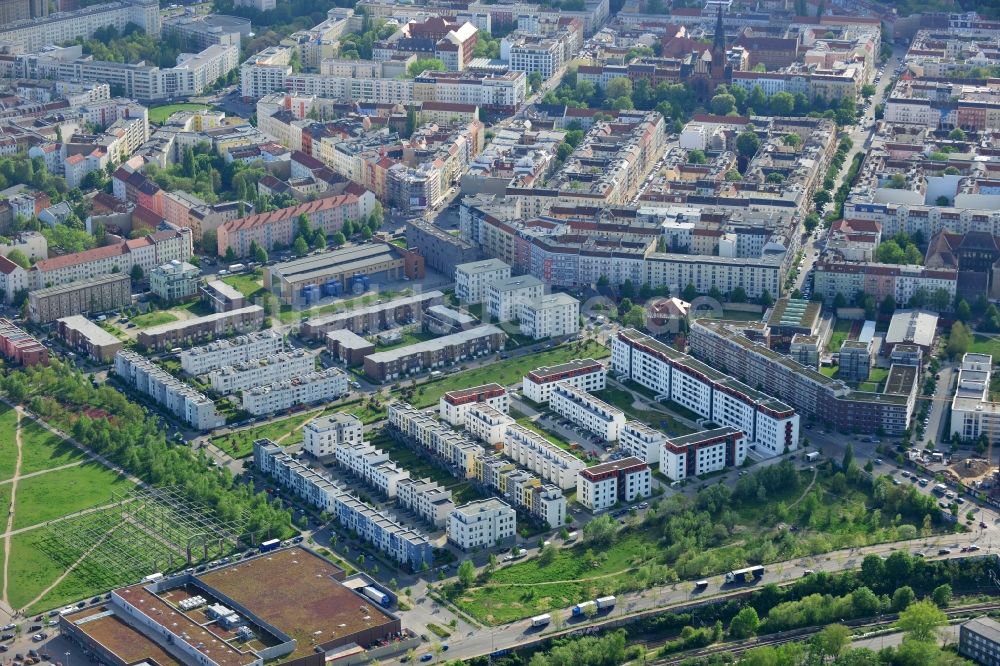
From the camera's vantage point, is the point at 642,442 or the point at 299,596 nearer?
the point at 299,596

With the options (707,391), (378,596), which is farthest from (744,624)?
(707,391)

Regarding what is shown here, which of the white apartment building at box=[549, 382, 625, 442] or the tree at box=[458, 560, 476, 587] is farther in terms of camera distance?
the white apartment building at box=[549, 382, 625, 442]

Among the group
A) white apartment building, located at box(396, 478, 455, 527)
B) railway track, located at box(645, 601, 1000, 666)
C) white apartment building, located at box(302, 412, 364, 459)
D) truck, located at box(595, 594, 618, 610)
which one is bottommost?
railway track, located at box(645, 601, 1000, 666)

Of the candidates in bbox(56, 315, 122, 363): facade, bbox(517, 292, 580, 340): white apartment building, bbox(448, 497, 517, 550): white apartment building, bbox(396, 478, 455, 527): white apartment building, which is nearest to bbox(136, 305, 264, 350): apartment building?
bbox(56, 315, 122, 363): facade

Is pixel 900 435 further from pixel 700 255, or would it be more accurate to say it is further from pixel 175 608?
pixel 175 608

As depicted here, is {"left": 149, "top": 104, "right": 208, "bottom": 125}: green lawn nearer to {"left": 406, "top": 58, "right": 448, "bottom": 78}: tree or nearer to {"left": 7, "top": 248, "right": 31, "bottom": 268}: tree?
{"left": 406, "top": 58, "right": 448, "bottom": 78}: tree

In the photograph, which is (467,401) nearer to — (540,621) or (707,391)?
(707,391)

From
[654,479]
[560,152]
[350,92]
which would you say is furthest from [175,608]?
[350,92]
